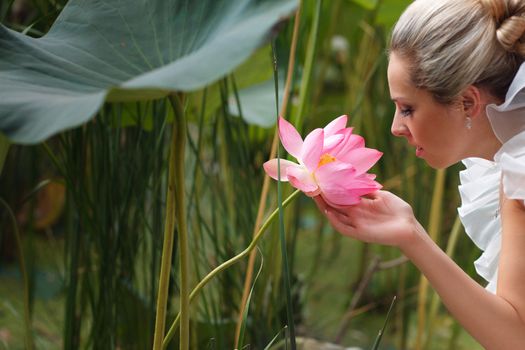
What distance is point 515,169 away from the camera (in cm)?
83

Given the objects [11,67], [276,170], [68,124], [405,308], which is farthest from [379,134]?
[68,124]

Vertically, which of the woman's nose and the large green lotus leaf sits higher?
the large green lotus leaf

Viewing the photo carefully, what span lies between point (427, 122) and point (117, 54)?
1.18 ft

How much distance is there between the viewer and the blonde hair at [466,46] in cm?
87

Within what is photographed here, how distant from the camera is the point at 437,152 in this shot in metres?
0.88

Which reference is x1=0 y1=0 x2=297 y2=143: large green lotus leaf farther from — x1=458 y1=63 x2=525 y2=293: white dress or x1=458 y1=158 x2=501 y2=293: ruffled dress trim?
x1=458 y1=158 x2=501 y2=293: ruffled dress trim

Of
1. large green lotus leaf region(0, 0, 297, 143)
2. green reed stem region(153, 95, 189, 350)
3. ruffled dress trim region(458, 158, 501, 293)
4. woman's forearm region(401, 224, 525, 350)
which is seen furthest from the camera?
ruffled dress trim region(458, 158, 501, 293)

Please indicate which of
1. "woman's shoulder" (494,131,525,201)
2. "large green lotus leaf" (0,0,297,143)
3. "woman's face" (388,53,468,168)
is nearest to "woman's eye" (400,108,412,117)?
"woman's face" (388,53,468,168)

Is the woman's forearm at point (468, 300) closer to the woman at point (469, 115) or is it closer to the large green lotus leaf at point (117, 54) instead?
the woman at point (469, 115)

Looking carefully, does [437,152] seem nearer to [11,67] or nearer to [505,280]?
[505,280]

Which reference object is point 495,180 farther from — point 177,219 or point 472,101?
point 177,219

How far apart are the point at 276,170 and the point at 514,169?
A: 263 mm

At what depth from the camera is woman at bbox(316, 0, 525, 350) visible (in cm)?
81

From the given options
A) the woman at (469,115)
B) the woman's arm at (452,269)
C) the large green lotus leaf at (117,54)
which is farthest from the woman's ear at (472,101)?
the large green lotus leaf at (117,54)
